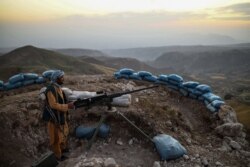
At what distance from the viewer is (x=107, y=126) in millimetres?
7184

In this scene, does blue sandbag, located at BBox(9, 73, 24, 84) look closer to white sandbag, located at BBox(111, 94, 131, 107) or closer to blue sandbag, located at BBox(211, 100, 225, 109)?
white sandbag, located at BBox(111, 94, 131, 107)

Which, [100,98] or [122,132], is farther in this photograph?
[122,132]

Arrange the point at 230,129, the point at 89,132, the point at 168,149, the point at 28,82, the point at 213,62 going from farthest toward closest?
the point at 213,62, the point at 28,82, the point at 230,129, the point at 89,132, the point at 168,149

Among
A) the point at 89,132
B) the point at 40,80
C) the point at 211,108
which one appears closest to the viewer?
the point at 89,132

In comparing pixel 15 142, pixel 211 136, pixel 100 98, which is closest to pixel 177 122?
pixel 211 136

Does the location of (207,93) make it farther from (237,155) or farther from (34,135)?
(34,135)

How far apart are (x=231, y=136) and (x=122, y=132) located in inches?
120

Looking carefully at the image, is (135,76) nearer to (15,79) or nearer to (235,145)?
(15,79)

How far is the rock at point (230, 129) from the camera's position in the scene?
7.68 metres

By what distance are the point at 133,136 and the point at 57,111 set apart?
2.35m

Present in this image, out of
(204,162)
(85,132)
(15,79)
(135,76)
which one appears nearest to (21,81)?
(15,79)

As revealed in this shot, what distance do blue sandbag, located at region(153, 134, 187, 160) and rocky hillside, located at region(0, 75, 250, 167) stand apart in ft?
0.44

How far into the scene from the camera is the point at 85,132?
700 centimetres

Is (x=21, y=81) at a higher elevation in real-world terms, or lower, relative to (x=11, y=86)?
higher
